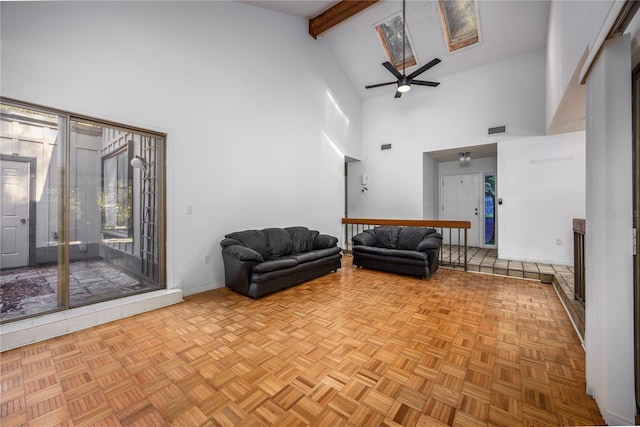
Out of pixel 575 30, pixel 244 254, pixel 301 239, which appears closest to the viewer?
pixel 575 30

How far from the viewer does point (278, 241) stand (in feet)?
13.9

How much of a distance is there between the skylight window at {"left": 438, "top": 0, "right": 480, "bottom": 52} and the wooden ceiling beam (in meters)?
1.40

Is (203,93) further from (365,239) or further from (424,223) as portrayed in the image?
(424,223)

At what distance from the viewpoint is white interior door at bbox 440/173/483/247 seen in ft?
22.1

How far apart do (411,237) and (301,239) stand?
2.04 m

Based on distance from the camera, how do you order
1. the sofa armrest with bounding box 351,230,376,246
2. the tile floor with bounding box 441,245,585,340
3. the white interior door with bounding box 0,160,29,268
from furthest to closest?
the sofa armrest with bounding box 351,230,376,246, the tile floor with bounding box 441,245,585,340, the white interior door with bounding box 0,160,29,268

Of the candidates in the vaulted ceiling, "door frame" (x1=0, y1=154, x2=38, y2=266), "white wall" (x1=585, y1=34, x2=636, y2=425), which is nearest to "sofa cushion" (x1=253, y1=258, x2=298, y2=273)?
"door frame" (x1=0, y1=154, x2=38, y2=266)

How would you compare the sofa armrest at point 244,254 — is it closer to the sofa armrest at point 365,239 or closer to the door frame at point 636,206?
the sofa armrest at point 365,239

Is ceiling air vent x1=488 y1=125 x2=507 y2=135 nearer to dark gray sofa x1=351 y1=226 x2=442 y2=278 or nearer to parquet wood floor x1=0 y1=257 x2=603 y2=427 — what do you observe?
dark gray sofa x1=351 y1=226 x2=442 y2=278

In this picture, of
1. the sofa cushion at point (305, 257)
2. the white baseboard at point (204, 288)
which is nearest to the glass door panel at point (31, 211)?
the white baseboard at point (204, 288)

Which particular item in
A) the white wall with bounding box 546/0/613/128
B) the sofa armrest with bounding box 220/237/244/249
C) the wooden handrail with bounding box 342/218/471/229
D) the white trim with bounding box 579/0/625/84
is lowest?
the sofa armrest with bounding box 220/237/244/249

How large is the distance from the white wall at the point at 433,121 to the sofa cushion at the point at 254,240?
385cm

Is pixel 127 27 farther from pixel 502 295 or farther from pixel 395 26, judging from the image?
pixel 502 295

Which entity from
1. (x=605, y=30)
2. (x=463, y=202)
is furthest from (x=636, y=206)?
(x=463, y=202)
